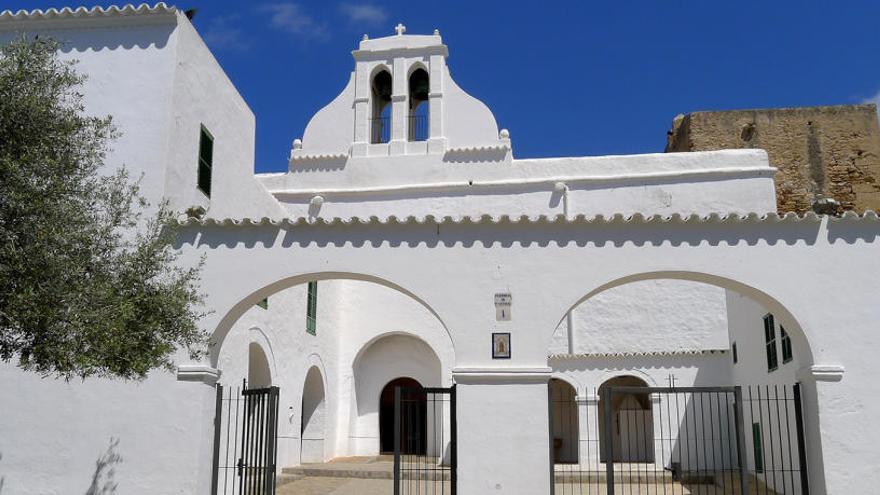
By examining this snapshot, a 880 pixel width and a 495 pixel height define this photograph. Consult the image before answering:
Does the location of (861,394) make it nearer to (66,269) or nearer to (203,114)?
(66,269)

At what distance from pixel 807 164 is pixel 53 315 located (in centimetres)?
2327

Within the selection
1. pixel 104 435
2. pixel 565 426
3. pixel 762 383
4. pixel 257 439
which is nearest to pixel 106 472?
pixel 104 435

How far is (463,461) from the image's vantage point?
965 centimetres

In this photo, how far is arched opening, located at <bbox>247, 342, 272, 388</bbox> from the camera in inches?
584

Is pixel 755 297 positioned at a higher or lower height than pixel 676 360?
higher

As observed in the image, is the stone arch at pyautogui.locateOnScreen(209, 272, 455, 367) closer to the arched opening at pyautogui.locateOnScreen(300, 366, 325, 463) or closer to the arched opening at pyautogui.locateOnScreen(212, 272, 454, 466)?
the arched opening at pyautogui.locateOnScreen(212, 272, 454, 466)

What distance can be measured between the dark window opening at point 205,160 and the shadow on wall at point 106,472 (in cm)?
388

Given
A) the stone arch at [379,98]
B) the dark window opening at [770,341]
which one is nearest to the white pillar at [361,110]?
the stone arch at [379,98]

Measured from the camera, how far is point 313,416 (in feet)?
60.3

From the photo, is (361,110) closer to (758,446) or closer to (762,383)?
(762,383)

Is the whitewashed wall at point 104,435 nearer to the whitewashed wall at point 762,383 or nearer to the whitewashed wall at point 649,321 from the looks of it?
the whitewashed wall at point 762,383

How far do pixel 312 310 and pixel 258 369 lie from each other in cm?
313

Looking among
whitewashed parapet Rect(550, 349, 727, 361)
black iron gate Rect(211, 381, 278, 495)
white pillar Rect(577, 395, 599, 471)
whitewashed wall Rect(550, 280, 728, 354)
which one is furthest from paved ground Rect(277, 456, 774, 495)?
whitewashed wall Rect(550, 280, 728, 354)

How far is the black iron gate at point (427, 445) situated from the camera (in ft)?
32.1
